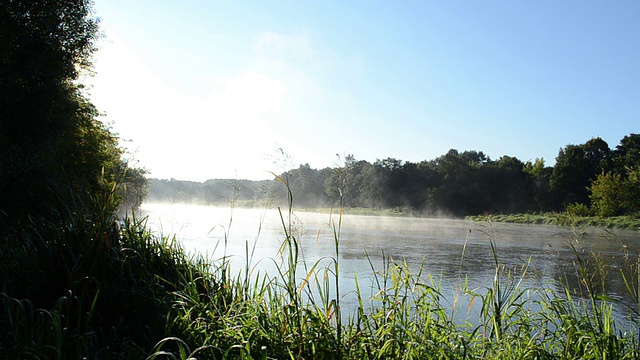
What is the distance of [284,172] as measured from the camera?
2826 millimetres

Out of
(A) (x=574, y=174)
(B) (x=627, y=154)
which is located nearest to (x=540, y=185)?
(A) (x=574, y=174)

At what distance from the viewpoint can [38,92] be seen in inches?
364

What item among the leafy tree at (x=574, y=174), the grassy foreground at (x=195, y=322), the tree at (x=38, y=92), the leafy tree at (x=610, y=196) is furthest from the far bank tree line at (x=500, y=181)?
the grassy foreground at (x=195, y=322)

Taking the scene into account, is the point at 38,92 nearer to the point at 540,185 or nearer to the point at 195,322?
the point at 195,322

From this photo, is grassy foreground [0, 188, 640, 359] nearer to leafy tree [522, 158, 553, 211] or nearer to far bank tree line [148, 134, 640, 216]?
far bank tree line [148, 134, 640, 216]

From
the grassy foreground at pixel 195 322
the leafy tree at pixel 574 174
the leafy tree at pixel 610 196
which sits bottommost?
the grassy foreground at pixel 195 322

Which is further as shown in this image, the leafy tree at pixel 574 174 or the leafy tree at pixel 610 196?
the leafy tree at pixel 574 174

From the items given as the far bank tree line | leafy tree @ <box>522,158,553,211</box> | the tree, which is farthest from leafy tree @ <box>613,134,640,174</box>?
the tree

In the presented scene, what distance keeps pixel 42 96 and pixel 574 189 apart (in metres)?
44.2

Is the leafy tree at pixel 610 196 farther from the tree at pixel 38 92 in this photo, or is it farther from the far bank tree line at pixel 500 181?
the tree at pixel 38 92

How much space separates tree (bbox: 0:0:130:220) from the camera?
8.18m

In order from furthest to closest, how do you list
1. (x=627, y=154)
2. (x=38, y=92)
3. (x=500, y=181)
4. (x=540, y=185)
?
(x=500, y=181) < (x=540, y=185) < (x=627, y=154) < (x=38, y=92)

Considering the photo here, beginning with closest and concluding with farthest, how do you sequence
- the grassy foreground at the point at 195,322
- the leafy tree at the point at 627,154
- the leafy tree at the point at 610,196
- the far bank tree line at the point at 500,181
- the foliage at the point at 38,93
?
the grassy foreground at the point at 195,322, the foliage at the point at 38,93, the leafy tree at the point at 610,196, the leafy tree at the point at 627,154, the far bank tree line at the point at 500,181

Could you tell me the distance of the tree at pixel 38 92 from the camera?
8180 millimetres
